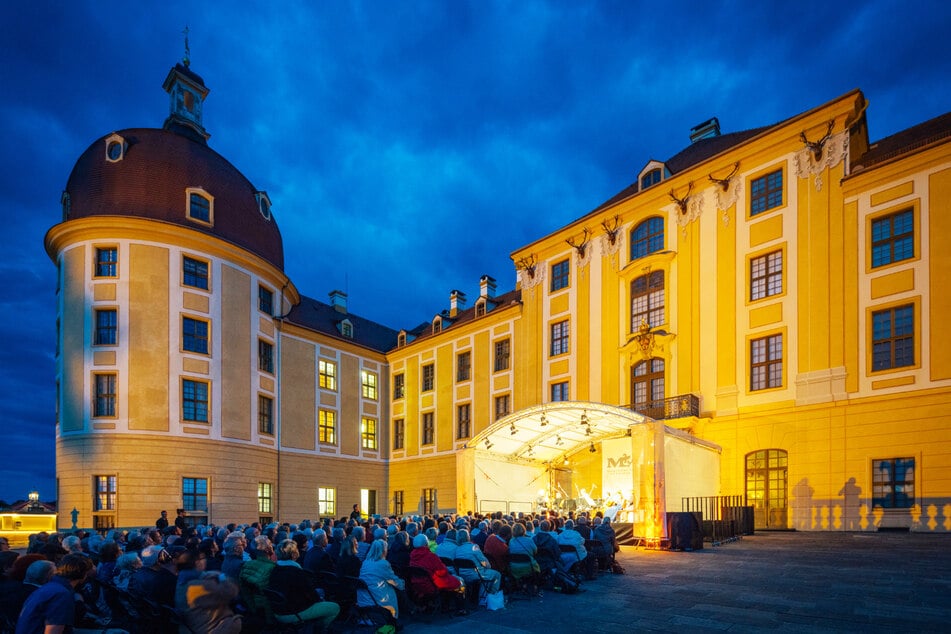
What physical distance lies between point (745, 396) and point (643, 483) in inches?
286

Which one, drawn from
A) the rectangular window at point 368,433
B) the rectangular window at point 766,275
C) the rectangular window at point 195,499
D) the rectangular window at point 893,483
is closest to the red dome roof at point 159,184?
the rectangular window at point 195,499

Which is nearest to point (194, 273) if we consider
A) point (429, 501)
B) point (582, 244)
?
point (429, 501)

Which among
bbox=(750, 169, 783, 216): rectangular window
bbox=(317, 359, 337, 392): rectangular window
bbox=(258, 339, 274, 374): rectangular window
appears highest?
bbox=(750, 169, 783, 216): rectangular window

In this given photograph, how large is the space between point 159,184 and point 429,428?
1978 cm

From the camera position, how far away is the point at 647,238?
27.4m

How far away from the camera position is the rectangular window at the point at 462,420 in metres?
34.7

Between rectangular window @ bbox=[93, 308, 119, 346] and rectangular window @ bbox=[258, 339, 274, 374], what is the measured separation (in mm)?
6564

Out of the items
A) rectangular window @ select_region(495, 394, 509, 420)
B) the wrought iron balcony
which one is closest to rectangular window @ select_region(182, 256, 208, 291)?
rectangular window @ select_region(495, 394, 509, 420)

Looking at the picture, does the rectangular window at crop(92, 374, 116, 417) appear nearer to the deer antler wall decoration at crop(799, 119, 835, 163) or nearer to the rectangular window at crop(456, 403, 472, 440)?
the rectangular window at crop(456, 403, 472, 440)

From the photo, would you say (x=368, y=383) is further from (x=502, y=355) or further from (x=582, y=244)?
(x=582, y=244)

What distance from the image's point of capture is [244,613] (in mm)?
7141

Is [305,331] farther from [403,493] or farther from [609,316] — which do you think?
[609,316]

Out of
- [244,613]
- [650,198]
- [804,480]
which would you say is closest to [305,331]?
[650,198]

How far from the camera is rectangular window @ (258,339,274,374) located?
30594 millimetres
